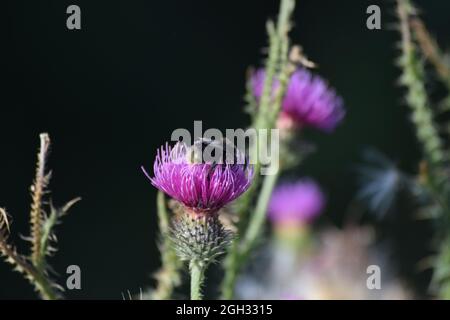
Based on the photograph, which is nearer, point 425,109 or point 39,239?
point 39,239

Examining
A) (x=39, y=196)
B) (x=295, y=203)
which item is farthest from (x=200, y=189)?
(x=295, y=203)

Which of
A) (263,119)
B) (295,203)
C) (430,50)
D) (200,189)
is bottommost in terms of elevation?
(295,203)

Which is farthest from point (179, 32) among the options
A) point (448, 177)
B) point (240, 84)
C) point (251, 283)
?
point (448, 177)

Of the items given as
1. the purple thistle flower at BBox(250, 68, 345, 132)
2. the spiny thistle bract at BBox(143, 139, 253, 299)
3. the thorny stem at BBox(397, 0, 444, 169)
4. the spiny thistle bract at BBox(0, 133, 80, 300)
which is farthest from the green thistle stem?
the thorny stem at BBox(397, 0, 444, 169)

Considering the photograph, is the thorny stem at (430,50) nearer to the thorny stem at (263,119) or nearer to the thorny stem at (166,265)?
the thorny stem at (263,119)

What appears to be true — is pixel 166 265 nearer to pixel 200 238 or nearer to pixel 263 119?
pixel 200 238

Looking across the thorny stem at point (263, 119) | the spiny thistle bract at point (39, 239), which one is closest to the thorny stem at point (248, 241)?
the thorny stem at point (263, 119)
